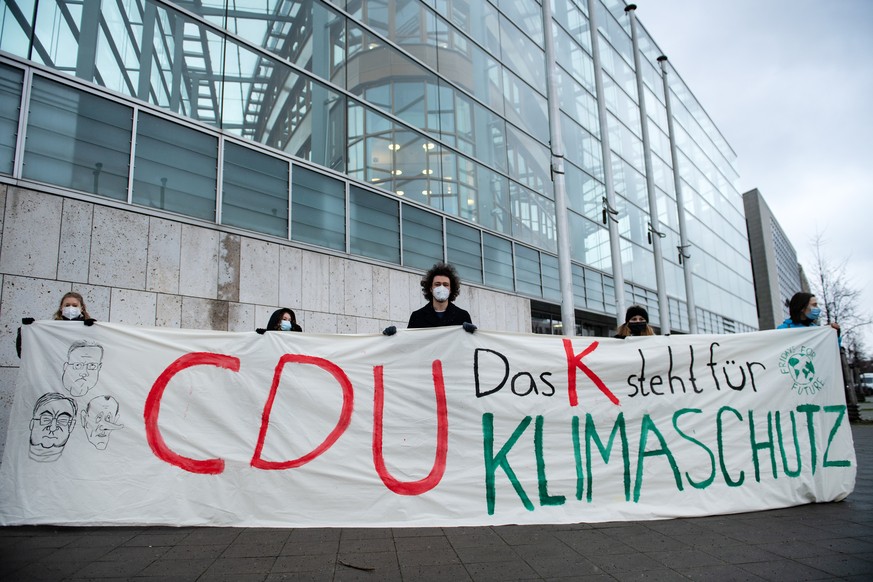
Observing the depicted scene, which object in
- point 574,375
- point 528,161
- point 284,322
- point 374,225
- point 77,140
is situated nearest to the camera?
point 574,375

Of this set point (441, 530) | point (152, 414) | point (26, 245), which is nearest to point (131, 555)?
point (152, 414)

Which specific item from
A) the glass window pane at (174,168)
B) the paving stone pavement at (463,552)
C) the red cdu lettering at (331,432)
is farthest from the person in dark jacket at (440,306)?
the glass window pane at (174,168)

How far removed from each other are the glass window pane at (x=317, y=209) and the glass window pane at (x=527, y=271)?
15.4 feet

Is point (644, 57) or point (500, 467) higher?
point (644, 57)

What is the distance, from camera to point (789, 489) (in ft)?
13.8

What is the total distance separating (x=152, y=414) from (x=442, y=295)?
2432 mm

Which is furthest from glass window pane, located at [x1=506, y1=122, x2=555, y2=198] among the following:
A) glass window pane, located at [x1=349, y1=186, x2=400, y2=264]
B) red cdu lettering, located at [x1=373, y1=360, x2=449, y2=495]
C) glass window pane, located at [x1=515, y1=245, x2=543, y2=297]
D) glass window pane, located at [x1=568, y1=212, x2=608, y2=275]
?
red cdu lettering, located at [x1=373, y1=360, x2=449, y2=495]

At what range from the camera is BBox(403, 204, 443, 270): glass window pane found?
9.08m

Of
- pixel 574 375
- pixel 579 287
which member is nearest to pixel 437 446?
pixel 574 375

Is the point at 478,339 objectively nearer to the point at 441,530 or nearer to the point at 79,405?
the point at 441,530

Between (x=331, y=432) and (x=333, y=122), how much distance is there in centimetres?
606

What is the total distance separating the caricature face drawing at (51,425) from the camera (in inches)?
141

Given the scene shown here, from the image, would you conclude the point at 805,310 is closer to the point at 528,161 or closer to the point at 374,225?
the point at 374,225

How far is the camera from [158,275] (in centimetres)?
593
